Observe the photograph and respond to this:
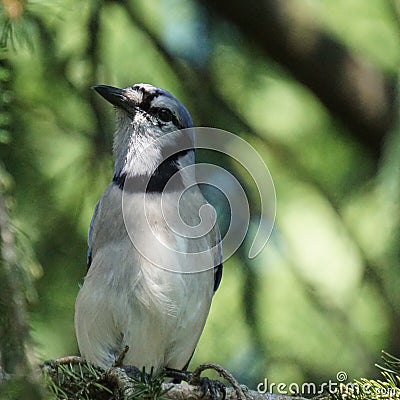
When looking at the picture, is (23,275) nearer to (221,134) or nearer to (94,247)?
(94,247)

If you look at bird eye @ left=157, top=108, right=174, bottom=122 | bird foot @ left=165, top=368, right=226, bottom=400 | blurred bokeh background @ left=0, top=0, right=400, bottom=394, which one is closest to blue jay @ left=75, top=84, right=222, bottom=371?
bird eye @ left=157, top=108, right=174, bottom=122

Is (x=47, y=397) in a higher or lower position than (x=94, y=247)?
lower

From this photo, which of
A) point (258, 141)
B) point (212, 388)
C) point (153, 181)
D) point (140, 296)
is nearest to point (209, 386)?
point (212, 388)

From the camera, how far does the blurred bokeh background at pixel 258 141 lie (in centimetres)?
425

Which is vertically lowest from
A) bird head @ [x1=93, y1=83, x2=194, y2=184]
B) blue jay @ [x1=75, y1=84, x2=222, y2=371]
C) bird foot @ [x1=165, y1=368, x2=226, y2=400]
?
bird foot @ [x1=165, y1=368, x2=226, y2=400]

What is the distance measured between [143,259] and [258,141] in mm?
1372

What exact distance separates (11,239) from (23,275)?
0.09 meters

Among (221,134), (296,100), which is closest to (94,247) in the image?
(221,134)

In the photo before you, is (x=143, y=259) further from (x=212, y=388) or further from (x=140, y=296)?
(x=212, y=388)

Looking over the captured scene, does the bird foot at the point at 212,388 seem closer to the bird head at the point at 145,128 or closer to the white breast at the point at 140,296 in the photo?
the white breast at the point at 140,296

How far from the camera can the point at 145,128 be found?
13.4 feet

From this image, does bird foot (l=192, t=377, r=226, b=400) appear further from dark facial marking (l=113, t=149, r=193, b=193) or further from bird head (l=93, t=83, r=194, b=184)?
bird head (l=93, t=83, r=194, b=184)

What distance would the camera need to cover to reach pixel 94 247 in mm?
3855

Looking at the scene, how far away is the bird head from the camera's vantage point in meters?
4.00
